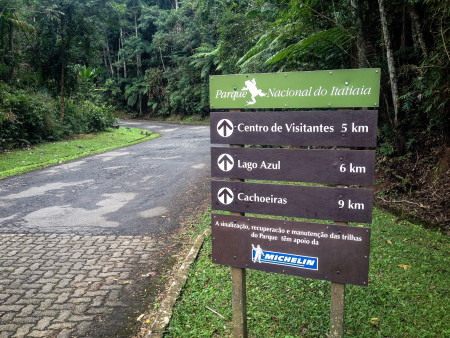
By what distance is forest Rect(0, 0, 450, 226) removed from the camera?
6410 millimetres

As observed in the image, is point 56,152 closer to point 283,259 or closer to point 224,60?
point 224,60

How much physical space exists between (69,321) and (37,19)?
62.6 ft

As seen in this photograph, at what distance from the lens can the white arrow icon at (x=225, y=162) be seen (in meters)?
2.81

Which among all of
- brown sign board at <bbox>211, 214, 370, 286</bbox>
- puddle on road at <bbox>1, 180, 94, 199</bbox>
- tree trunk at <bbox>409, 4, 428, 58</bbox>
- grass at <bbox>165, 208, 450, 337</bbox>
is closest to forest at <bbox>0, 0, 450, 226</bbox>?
tree trunk at <bbox>409, 4, 428, 58</bbox>

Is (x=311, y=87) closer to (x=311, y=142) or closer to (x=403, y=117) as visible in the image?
(x=311, y=142)

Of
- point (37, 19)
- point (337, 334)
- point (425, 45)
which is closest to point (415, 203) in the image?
point (425, 45)

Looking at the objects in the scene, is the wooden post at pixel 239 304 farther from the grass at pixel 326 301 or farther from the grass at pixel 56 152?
the grass at pixel 56 152

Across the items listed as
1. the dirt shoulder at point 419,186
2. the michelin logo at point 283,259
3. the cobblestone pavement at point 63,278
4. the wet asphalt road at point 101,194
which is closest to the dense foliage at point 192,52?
the dirt shoulder at point 419,186

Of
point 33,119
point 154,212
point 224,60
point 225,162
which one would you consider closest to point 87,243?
point 154,212

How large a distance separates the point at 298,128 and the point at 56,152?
13233mm

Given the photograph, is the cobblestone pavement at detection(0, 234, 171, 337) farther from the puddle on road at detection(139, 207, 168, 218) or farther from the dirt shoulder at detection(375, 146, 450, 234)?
the dirt shoulder at detection(375, 146, 450, 234)

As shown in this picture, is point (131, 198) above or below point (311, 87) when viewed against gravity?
below

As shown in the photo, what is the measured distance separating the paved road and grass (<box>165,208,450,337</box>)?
606 mm

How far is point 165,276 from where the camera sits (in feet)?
14.3
